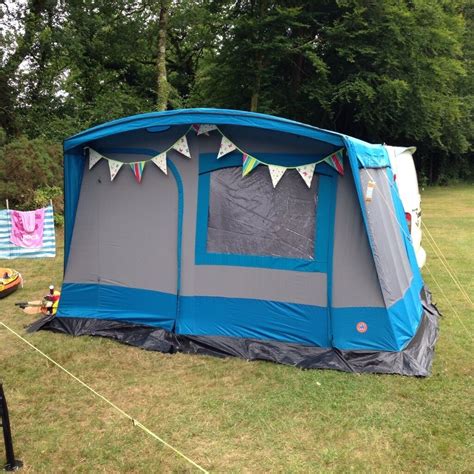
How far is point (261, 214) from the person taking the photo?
432cm

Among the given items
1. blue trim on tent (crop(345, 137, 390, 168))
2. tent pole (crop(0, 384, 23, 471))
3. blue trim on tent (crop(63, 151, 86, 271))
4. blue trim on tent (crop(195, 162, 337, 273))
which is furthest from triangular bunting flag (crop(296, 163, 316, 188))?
tent pole (crop(0, 384, 23, 471))

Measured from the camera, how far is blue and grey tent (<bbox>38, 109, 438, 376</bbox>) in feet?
13.2

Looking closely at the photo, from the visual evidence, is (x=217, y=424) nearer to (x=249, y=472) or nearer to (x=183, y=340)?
(x=249, y=472)

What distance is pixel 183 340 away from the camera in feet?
14.6

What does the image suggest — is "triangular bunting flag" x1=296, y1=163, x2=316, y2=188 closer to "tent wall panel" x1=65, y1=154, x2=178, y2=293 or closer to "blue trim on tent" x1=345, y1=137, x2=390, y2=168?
"blue trim on tent" x1=345, y1=137, x2=390, y2=168

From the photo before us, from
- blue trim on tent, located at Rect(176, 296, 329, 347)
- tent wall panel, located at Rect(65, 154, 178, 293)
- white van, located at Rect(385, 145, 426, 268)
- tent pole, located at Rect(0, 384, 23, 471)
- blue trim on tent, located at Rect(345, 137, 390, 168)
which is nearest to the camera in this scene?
tent pole, located at Rect(0, 384, 23, 471)

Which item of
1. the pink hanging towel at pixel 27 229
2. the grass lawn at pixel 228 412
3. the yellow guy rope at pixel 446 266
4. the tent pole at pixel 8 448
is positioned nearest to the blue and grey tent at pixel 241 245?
the grass lawn at pixel 228 412

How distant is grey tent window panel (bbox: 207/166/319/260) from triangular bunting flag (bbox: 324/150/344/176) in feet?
0.69

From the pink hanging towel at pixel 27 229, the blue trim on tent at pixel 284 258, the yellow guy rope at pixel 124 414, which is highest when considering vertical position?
the blue trim on tent at pixel 284 258

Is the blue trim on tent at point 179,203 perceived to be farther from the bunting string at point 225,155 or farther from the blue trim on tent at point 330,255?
the blue trim on tent at point 330,255

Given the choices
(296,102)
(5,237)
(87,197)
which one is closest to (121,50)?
(296,102)

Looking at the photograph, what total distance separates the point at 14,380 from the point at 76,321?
44.2 inches

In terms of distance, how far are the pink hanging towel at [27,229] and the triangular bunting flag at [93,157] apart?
4.64 meters

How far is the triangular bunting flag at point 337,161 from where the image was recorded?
157 inches
